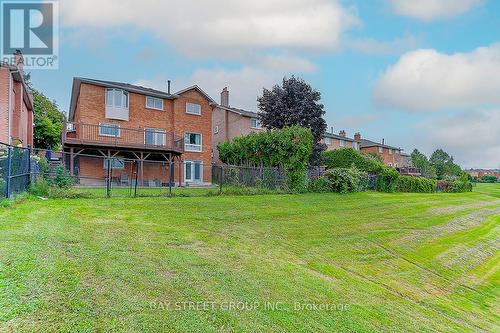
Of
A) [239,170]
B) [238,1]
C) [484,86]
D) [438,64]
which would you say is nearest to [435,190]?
[484,86]

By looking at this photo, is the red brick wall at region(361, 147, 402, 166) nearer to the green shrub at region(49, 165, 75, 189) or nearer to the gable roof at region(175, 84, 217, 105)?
the gable roof at region(175, 84, 217, 105)

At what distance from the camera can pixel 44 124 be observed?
37969 millimetres

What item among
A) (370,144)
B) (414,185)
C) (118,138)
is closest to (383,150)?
(370,144)

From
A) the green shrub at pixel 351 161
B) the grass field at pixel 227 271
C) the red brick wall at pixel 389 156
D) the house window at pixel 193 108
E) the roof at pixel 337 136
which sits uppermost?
the house window at pixel 193 108

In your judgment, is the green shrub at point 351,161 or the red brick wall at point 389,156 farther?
the red brick wall at point 389,156

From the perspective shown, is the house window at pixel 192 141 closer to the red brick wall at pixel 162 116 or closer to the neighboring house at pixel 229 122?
the red brick wall at pixel 162 116

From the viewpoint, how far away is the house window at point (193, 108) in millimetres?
30767

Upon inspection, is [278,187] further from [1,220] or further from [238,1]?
[1,220]

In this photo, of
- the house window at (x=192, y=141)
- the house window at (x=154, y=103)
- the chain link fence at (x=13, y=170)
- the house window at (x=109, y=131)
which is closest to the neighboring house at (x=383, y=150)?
the house window at (x=192, y=141)

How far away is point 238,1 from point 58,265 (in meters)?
14.1

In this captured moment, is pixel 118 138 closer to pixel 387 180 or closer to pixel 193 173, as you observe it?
pixel 193 173

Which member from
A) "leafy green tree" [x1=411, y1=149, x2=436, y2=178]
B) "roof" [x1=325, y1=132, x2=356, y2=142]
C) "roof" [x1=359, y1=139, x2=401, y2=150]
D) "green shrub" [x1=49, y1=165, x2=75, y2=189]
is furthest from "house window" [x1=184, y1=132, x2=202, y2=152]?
"leafy green tree" [x1=411, y1=149, x2=436, y2=178]

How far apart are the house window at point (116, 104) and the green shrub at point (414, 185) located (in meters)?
24.7

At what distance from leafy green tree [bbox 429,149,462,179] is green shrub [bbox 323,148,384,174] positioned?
32.5 m
